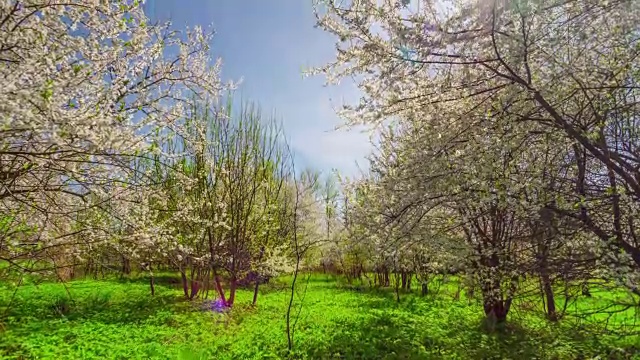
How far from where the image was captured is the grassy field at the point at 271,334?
689 centimetres

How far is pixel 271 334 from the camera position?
857cm

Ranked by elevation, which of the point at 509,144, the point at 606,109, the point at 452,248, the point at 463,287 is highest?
the point at 606,109

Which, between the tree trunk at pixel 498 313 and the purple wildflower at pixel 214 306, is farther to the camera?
the purple wildflower at pixel 214 306

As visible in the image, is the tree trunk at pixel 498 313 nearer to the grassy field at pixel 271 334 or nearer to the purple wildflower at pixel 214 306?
the grassy field at pixel 271 334

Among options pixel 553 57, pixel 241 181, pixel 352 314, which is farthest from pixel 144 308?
pixel 553 57

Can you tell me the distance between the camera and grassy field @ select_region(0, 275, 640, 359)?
271 inches

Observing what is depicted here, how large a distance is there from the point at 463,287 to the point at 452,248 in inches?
34.5

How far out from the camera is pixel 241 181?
1243cm

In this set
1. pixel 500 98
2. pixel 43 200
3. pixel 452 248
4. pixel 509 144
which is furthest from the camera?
pixel 452 248

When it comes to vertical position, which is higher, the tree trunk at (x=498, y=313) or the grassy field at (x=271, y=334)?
the tree trunk at (x=498, y=313)

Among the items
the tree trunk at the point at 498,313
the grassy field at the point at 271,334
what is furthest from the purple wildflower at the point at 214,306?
the tree trunk at the point at 498,313

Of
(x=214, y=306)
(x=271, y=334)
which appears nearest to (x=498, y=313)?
(x=271, y=334)

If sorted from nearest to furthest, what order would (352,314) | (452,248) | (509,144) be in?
(509,144) → (452,248) → (352,314)

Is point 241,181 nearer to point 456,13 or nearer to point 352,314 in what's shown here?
point 352,314
